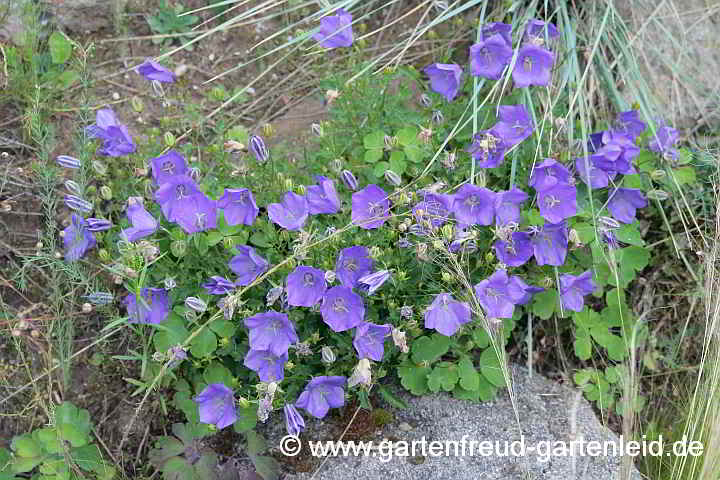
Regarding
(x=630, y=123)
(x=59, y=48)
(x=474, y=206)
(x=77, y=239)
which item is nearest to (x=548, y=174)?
(x=474, y=206)

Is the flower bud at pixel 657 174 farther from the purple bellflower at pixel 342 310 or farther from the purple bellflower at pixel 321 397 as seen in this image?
the purple bellflower at pixel 321 397

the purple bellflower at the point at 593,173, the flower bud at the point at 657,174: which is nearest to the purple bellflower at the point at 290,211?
the purple bellflower at the point at 593,173

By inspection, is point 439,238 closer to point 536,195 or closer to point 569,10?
point 536,195

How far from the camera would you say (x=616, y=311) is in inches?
120

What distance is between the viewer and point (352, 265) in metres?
2.58

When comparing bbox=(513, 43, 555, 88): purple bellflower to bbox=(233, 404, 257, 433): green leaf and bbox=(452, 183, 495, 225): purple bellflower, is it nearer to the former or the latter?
bbox=(452, 183, 495, 225): purple bellflower

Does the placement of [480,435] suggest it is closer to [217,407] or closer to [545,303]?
[545,303]

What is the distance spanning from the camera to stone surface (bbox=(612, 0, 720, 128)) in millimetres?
3684

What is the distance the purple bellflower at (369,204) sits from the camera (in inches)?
104

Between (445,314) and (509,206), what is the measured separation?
508mm

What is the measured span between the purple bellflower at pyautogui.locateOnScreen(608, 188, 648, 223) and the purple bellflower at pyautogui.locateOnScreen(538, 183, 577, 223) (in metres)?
0.32

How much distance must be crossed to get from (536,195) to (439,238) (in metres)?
0.55

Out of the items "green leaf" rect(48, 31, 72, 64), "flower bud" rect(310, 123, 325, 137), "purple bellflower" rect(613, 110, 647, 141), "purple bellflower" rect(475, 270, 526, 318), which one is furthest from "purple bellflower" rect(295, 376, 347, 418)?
"green leaf" rect(48, 31, 72, 64)

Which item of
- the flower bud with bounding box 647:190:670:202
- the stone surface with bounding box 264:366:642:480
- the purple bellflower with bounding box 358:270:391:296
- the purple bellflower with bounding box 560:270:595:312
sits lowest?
the stone surface with bounding box 264:366:642:480
